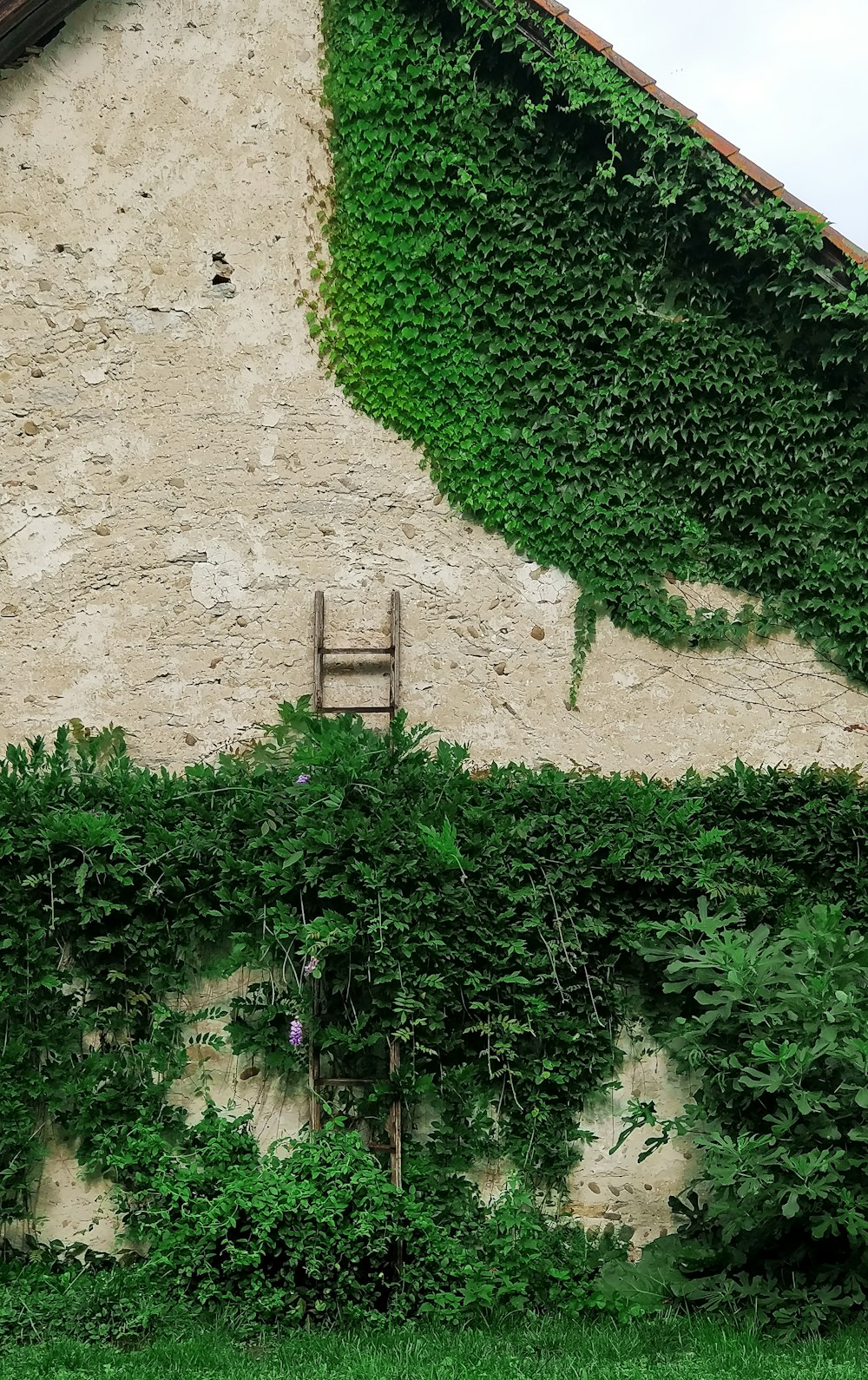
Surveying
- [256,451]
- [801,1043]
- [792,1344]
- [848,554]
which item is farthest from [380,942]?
[848,554]

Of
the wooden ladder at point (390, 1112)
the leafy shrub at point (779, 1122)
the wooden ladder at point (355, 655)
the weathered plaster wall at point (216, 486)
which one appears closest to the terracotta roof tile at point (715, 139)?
the weathered plaster wall at point (216, 486)

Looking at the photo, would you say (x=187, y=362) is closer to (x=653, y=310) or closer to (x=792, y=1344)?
(x=653, y=310)

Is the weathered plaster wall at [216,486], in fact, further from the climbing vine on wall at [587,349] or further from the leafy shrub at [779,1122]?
the leafy shrub at [779,1122]

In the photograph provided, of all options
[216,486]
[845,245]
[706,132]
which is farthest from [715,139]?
[216,486]

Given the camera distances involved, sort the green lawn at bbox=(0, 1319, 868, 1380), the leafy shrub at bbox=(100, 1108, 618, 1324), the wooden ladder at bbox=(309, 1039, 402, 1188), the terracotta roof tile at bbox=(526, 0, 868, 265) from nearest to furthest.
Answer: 1. the green lawn at bbox=(0, 1319, 868, 1380)
2. the leafy shrub at bbox=(100, 1108, 618, 1324)
3. the wooden ladder at bbox=(309, 1039, 402, 1188)
4. the terracotta roof tile at bbox=(526, 0, 868, 265)

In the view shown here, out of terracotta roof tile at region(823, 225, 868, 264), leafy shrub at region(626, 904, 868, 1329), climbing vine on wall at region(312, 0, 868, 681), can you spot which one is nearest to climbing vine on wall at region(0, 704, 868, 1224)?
leafy shrub at region(626, 904, 868, 1329)

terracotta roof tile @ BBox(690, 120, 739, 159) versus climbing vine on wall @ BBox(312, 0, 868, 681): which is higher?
terracotta roof tile @ BBox(690, 120, 739, 159)

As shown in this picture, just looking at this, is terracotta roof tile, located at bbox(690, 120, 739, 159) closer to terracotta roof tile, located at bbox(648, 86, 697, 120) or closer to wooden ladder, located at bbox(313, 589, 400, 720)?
terracotta roof tile, located at bbox(648, 86, 697, 120)

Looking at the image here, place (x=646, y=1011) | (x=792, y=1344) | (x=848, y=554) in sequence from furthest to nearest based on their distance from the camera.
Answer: (x=848, y=554), (x=646, y=1011), (x=792, y=1344)
